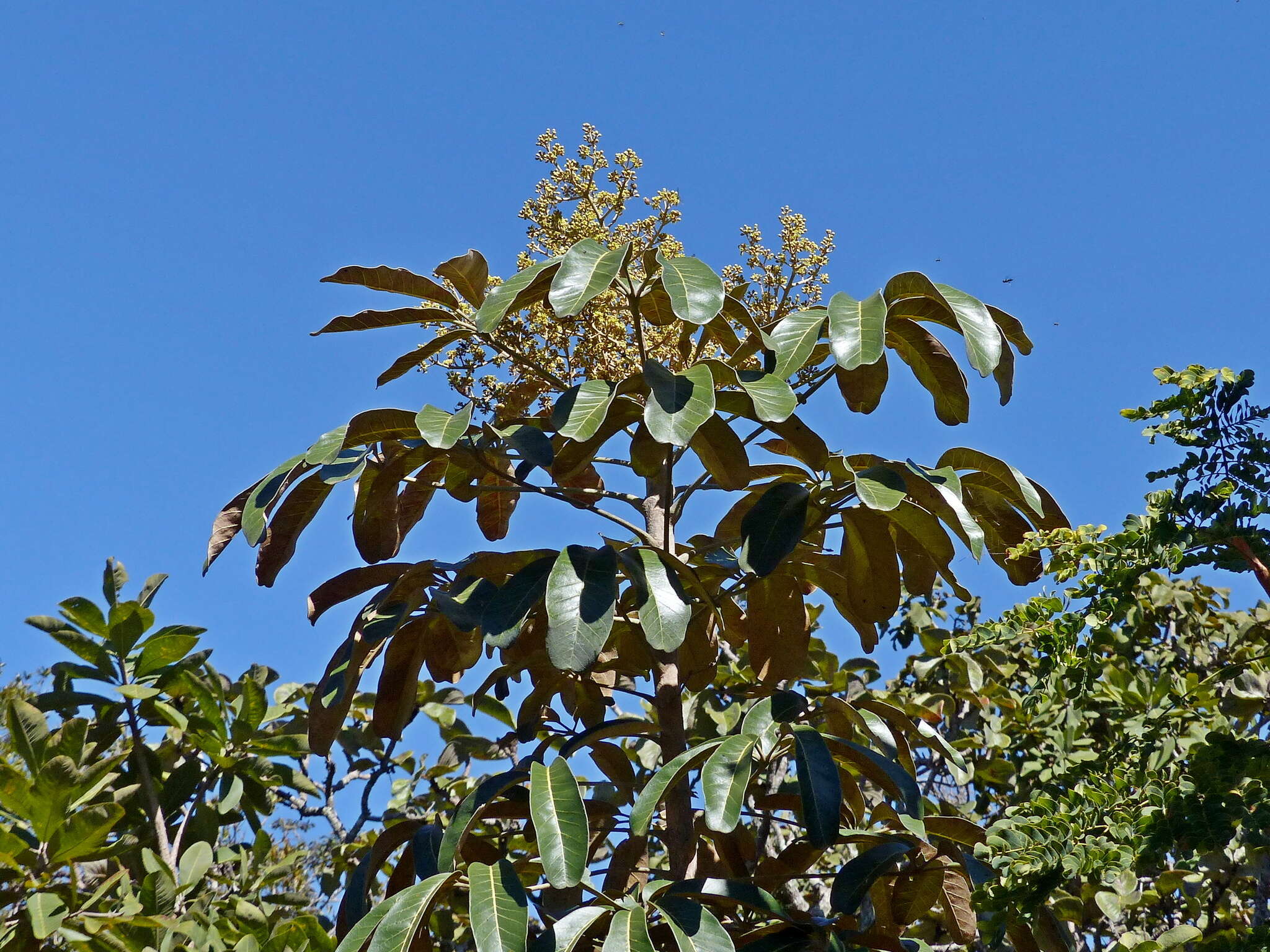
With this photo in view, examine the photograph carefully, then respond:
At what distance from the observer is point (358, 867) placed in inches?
93.0

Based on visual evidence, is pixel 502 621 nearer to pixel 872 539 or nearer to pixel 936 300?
pixel 872 539

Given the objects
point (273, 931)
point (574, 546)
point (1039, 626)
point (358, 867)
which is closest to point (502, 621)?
point (574, 546)

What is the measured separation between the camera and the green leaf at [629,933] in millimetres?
1781

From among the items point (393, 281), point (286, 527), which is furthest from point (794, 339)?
point (286, 527)

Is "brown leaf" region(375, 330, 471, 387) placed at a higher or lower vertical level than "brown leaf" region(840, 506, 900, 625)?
higher

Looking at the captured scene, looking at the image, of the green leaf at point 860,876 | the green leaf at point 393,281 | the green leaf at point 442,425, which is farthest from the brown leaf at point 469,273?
the green leaf at point 860,876

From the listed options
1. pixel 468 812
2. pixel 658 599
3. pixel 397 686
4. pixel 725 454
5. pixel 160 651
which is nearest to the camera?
pixel 658 599

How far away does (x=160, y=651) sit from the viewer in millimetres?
3021

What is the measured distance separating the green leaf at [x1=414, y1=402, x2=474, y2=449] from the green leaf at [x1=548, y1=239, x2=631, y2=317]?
0.26 meters

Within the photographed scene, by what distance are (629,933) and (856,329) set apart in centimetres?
106

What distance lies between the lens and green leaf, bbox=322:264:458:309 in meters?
2.31

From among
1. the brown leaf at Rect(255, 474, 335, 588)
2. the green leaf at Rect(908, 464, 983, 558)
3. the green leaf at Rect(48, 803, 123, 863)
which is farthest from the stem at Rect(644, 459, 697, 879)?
the green leaf at Rect(48, 803, 123, 863)

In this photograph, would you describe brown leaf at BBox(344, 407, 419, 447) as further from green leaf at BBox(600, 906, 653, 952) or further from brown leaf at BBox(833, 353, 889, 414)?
green leaf at BBox(600, 906, 653, 952)

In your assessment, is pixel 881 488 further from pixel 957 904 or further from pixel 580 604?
pixel 957 904
